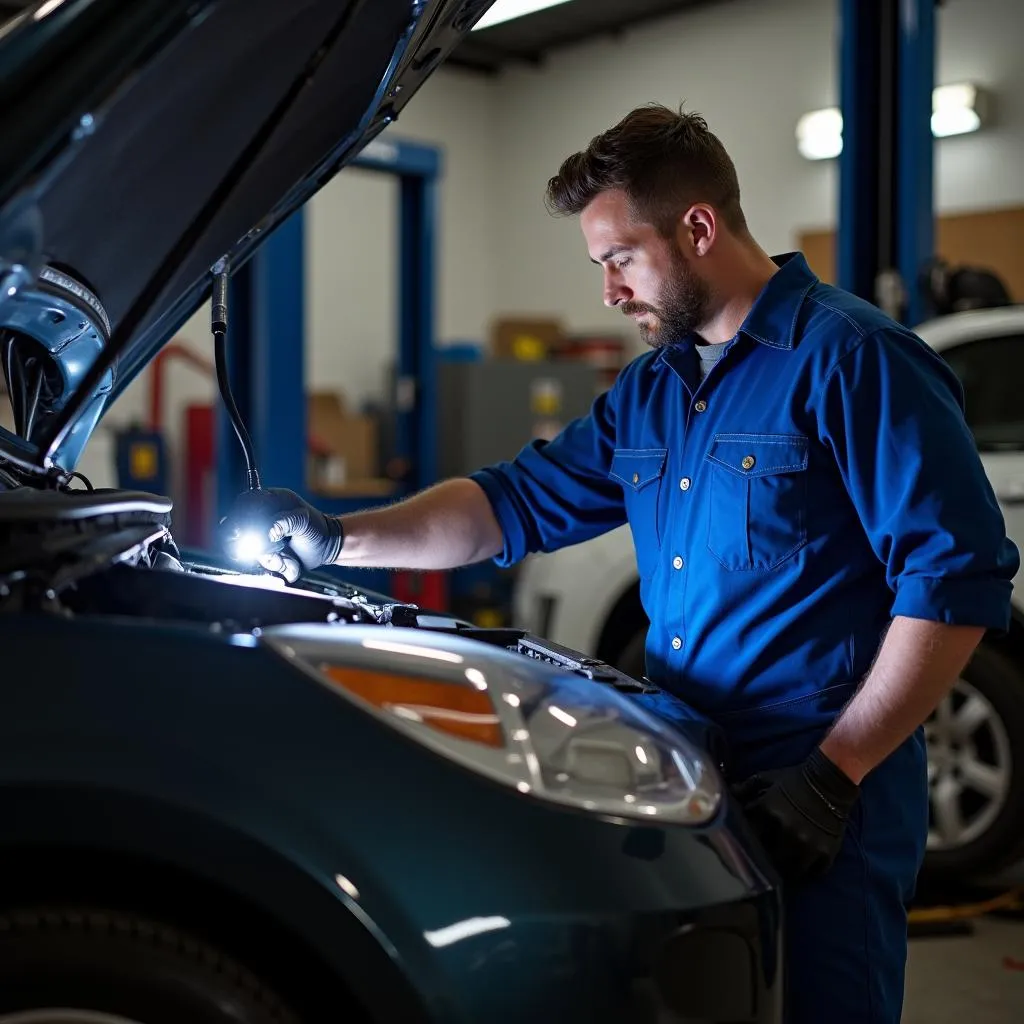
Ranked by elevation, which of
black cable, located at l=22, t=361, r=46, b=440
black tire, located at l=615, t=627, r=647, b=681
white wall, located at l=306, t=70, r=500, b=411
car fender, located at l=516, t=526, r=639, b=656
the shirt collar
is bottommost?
black tire, located at l=615, t=627, r=647, b=681

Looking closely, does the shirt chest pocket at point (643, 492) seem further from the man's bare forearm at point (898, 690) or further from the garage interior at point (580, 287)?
the garage interior at point (580, 287)

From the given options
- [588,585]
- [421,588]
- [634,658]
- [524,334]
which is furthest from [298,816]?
[524,334]

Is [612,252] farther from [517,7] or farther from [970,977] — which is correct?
[517,7]

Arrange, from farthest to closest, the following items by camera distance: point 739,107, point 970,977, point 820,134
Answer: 1. point 739,107
2. point 820,134
3. point 970,977

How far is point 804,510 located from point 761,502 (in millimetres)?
52

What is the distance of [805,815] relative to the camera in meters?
1.36

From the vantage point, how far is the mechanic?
1364mm

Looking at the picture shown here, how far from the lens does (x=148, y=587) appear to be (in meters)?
1.28

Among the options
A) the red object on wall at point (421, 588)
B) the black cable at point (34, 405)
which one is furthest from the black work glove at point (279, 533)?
the red object on wall at point (421, 588)

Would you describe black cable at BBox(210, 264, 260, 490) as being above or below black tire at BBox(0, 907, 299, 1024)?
above

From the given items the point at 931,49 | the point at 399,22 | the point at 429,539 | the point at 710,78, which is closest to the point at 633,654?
the point at 429,539

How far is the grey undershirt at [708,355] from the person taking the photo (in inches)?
64.1

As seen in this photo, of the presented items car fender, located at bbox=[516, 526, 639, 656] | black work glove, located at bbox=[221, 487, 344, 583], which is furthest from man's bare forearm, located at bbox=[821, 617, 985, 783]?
car fender, located at bbox=[516, 526, 639, 656]

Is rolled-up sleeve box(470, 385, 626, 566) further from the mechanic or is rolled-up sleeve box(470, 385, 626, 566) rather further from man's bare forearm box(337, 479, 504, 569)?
the mechanic
